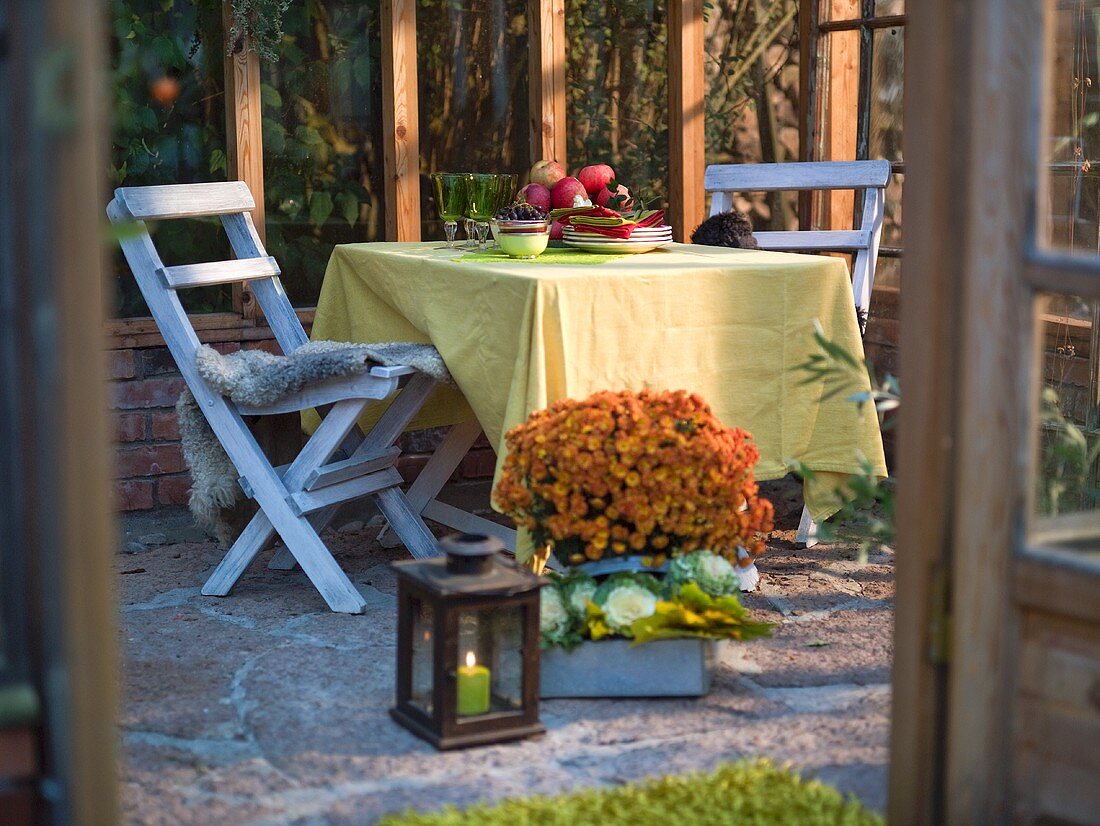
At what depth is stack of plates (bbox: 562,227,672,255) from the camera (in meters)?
3.53

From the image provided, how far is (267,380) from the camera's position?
3396 millimetres

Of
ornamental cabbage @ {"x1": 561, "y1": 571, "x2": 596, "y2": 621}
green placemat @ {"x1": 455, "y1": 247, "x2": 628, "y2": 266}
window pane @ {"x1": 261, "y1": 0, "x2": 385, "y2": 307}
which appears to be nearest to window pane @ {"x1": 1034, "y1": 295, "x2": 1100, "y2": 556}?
green placemat @ {"x1": 455, "y1": 247, "x2": 628, "y2": 266}

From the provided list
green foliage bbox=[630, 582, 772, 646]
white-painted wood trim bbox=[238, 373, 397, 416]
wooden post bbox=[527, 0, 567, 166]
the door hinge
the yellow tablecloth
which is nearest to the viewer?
the door hinge

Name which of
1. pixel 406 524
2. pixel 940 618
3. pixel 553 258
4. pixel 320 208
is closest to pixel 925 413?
pixel 940 618

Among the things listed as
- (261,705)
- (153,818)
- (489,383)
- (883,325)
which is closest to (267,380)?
(489,383)

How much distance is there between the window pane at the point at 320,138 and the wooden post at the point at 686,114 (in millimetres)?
1011

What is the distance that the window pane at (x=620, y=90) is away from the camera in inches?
187

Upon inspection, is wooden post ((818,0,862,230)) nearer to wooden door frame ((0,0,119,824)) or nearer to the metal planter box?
the metal planter box

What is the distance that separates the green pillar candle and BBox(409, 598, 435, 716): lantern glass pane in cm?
7

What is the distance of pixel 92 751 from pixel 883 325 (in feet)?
12.2

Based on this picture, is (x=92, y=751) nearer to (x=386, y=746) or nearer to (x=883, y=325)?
(x=386, y=746)

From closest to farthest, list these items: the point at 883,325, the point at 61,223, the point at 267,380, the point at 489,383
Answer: the point at 61,223, the point at 489,383, the point at 267,380, the point at 883,325

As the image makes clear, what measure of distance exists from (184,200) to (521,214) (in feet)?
3.03

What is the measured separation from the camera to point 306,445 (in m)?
3.44
